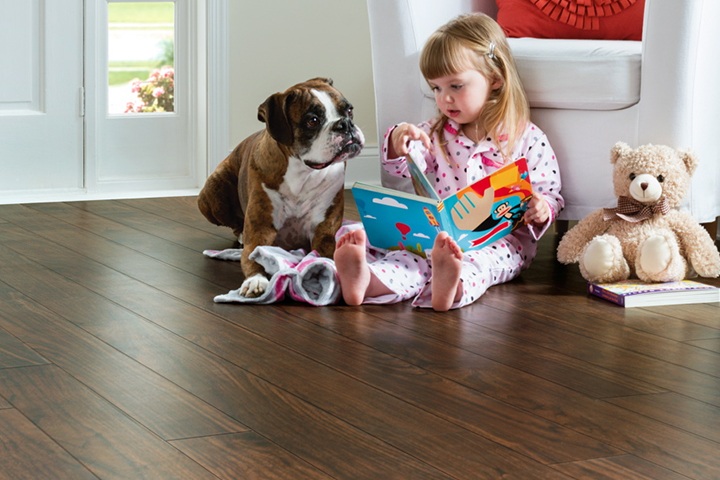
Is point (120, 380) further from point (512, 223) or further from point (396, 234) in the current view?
point (512, 223)

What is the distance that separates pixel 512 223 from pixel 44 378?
926 mm

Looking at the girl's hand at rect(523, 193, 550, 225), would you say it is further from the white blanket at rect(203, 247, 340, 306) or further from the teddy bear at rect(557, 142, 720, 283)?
the white blanket at rect(203, 247, 340, 306)

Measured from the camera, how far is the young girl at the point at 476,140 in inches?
76.8

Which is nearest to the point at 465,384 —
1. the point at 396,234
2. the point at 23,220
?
the point at 396,234

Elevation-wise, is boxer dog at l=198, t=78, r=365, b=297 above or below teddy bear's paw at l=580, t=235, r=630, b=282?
above

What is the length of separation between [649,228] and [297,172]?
25.8 inches

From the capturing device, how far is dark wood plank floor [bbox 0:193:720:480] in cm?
111

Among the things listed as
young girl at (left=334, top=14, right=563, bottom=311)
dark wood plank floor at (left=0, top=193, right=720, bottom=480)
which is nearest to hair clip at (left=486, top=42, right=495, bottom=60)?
young girl at (left=334, top=14, right=563, bottom=311)

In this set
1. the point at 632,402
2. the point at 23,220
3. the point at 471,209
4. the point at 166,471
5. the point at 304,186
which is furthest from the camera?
the point at 23,220

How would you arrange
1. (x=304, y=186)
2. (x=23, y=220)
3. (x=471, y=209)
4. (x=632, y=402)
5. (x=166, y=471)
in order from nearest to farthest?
(x=166, y=471)
(x=632, y=402)
(x=471, y=209)
(x=304, y=186)
(x=23, y=220)

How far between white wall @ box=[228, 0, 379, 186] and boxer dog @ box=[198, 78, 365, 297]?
1029 millimetres

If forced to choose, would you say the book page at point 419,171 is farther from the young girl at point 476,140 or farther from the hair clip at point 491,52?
the hair clip at point 491,52

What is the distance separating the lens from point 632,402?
133cm

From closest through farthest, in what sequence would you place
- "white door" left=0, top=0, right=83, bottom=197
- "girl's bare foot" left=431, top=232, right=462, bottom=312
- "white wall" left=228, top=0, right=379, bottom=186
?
"girl's bare foot" left=431, top=232, right=462, bottom=312 → "white door" left=0, top=0, right=83, bottom=197 → "white wall" left=228, top=0, right=379, bottom=186
